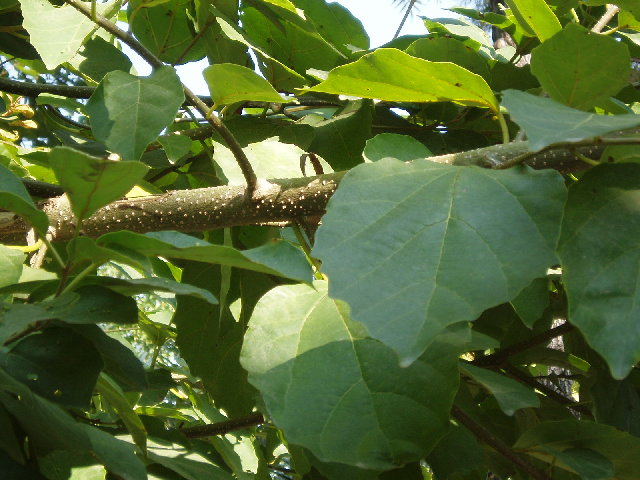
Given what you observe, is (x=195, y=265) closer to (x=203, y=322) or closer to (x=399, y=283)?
(x=203, y=322)

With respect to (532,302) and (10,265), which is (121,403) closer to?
(10,265)

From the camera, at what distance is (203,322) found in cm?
68

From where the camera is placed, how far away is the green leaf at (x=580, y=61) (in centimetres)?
48

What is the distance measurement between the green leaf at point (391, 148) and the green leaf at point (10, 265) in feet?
0.87

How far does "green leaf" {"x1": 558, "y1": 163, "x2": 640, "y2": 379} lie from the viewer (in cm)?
35

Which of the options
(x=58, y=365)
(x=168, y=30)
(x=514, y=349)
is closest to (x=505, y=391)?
(x=514, y=349)

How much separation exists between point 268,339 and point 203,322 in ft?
0.81

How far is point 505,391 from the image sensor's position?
46cm

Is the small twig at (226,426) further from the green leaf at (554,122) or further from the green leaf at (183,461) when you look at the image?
the green leaf at (554,122)

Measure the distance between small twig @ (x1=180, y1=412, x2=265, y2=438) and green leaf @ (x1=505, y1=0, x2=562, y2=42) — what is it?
404 mm

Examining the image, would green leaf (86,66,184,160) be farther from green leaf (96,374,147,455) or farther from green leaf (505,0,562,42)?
green leaf (505,0,562,42)

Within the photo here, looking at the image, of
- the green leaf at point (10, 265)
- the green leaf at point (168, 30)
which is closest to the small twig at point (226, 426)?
the green leaf at point (10, 265)

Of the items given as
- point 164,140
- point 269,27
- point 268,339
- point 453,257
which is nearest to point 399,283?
point 453,257

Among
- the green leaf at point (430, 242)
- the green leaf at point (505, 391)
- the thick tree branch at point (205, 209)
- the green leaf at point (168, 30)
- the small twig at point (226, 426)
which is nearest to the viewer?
the green leaf at point (430, 242)
